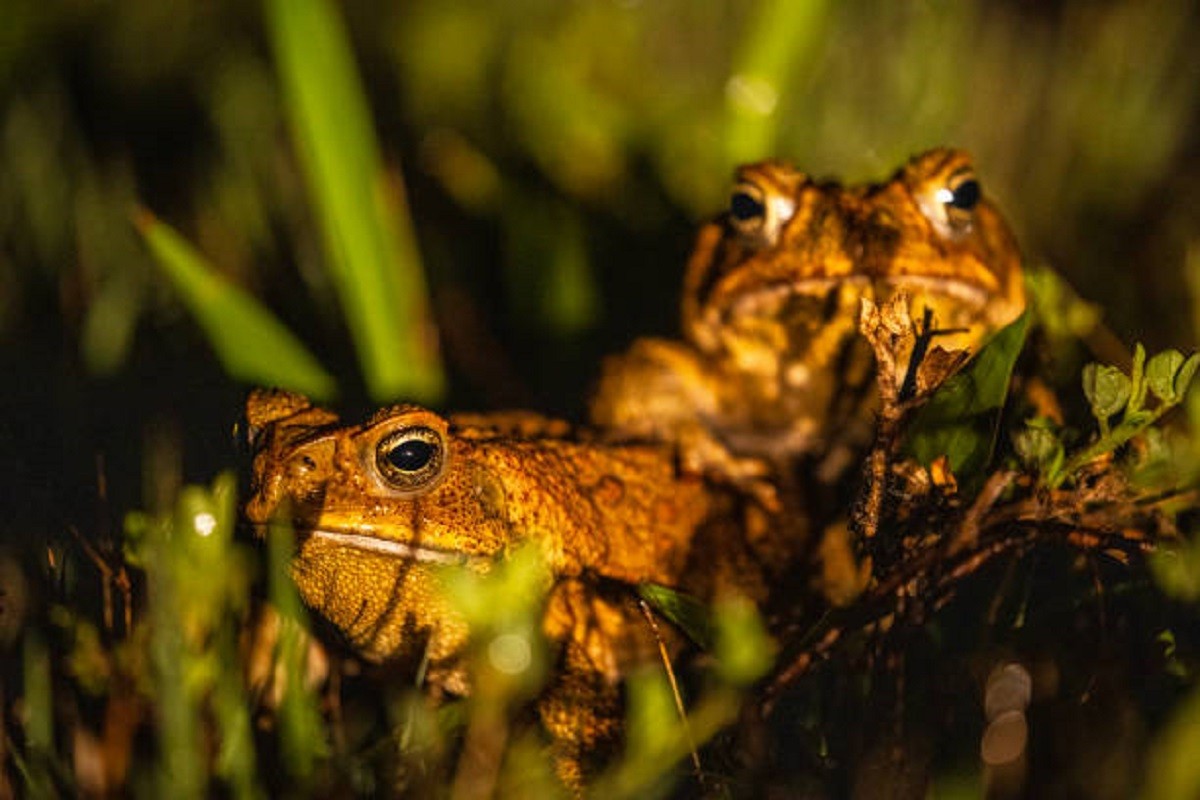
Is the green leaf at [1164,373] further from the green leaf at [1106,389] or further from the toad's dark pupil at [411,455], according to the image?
the toad's dark pupil at [411,455]

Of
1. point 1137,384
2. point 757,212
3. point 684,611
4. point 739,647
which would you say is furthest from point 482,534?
point 1137,384

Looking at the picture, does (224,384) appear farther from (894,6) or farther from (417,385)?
(894,6)

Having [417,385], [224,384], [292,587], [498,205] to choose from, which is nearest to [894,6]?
[498,205]

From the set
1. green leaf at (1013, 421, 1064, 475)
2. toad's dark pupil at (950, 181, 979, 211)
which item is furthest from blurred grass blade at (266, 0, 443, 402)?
green leaf at (1013, 421, 1064, 475)

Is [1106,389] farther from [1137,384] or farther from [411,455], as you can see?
[411,455]

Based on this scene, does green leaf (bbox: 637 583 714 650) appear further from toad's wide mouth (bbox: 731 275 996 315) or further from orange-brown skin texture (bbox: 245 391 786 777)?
toad's wide mouth (bbox: 731 275 996 315)

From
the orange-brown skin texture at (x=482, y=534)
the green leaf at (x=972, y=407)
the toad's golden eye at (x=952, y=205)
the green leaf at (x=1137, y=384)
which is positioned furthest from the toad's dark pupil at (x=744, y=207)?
the green leaf at (x=1137, y=384)
